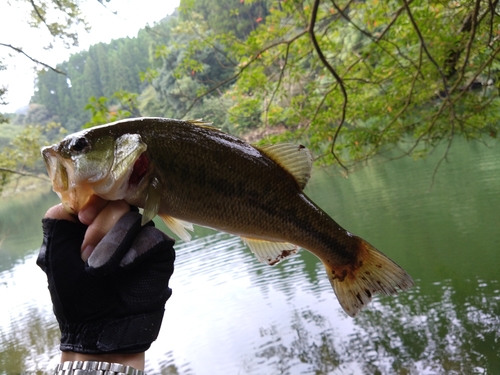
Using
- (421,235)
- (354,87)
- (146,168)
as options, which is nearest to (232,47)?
(354,87)

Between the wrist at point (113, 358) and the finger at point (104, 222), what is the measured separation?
0.50 m

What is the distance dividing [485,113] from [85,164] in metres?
6.93

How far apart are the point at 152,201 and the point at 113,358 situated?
83 cm

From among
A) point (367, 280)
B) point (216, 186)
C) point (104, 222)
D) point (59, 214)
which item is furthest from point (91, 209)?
point (367, 280)

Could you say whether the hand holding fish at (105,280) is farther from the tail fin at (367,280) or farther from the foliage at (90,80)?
the foliage at (90,80)

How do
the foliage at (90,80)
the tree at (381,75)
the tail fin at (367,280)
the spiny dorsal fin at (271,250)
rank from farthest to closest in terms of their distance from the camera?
1. the foliage at (90,80)
2. the tree at (381,75)
3. the spiny dorsal fin at (271,250)
4. the tail fin at (367,280)

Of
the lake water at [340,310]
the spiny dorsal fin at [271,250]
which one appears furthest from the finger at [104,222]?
the lake water at [340,310]

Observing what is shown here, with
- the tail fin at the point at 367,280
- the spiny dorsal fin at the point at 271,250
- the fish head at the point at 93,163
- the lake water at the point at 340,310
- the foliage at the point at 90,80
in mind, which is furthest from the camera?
the foliage at the point at 90,80

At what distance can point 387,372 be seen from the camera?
302 inches

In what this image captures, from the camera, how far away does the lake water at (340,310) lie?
8273 millimetres

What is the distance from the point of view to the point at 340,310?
10.1 meters

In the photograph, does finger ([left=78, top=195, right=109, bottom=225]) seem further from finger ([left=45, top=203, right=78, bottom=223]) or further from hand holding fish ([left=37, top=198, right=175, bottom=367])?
finger ([left=45, top=203, right=78, bottom=223])

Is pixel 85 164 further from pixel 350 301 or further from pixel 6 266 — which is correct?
pixel 6 266

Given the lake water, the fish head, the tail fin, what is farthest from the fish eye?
the lake water
